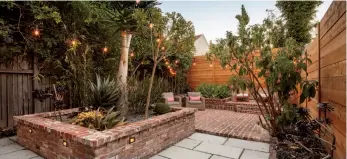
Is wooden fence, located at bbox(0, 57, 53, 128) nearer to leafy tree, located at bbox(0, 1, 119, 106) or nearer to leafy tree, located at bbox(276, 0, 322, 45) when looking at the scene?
leafy tree, located at bbox(0, 1, 119, 106)

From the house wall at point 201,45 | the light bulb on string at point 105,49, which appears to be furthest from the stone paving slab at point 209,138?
the house wall at point 201,45

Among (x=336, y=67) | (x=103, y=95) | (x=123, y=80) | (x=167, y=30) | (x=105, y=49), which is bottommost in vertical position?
(x=103, y=95)

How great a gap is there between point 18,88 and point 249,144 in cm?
529

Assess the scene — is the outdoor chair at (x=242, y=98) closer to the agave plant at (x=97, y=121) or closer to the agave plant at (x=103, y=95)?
the agave plant at (x=103, y=95)

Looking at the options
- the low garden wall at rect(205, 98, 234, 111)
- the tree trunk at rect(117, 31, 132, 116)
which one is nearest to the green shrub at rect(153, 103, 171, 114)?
the tree trunk at rect(117, 31, 132, 116)

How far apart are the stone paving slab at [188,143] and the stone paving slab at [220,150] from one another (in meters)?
0.12

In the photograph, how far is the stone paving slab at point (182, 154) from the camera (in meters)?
2.99

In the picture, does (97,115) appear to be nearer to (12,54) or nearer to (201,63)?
(12,54)

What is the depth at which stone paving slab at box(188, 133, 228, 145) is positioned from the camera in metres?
3.75

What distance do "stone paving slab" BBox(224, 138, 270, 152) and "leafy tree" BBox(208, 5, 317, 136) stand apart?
339 mm

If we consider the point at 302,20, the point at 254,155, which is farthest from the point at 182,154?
the point at 302,20

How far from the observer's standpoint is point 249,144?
3596 mm

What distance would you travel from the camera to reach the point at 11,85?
4.20 m

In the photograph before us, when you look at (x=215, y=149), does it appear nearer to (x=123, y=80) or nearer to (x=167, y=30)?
(x=167, y=30)
